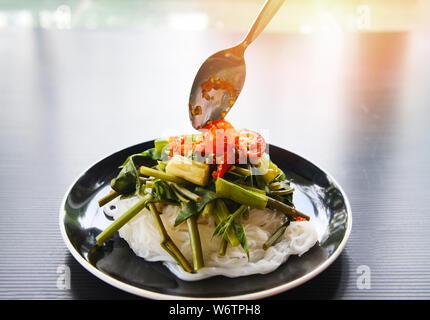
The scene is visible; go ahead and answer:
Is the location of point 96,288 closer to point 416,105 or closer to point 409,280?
point 409,280

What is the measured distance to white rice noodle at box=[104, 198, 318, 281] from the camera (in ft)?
4.14

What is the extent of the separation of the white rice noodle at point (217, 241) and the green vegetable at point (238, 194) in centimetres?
11

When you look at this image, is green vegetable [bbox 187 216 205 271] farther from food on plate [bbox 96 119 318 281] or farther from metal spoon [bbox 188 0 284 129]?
metal spoon [bbox 188 0 284 129]

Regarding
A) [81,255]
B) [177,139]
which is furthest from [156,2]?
[81,255]

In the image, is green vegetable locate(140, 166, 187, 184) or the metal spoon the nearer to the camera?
green vegetable locate(140, 166, 187, 184)

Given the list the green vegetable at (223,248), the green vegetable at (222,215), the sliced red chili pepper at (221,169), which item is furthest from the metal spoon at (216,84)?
the green vegetable at (223,248)

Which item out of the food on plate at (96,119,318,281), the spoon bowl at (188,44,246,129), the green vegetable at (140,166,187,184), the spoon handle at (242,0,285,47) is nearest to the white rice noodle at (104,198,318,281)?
the food on plate at (96,119,318,281)

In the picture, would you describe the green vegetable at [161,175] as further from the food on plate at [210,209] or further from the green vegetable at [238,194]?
the green vegetable at [238,194]

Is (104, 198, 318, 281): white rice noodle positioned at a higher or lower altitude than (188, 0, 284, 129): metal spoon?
lower

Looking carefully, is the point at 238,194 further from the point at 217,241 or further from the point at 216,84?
the point at 216,84

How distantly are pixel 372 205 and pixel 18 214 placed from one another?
1390 mm

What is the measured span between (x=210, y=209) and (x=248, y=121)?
1208mm

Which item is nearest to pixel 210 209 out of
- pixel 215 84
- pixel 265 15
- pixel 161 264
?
pixel 161 264

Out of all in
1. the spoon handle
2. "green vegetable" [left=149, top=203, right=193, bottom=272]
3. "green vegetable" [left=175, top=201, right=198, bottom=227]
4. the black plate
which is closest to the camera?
the black plate
